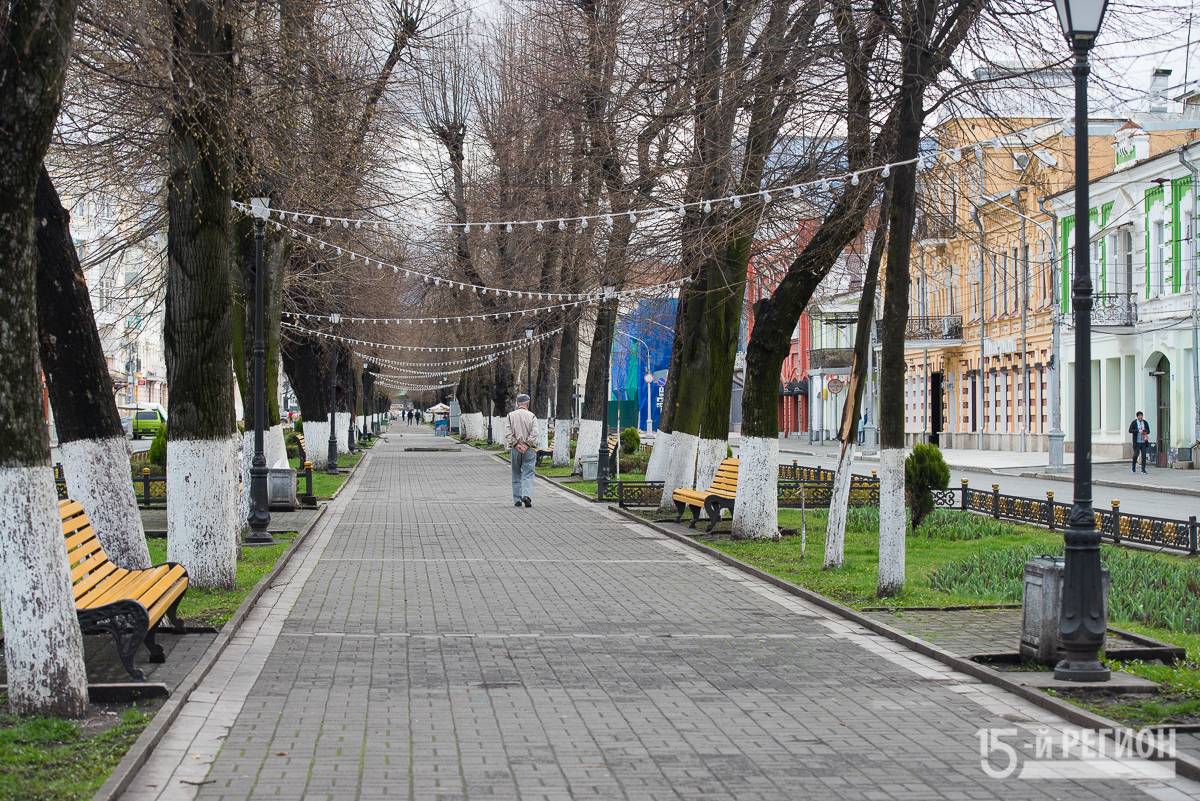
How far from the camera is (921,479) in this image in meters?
20.6

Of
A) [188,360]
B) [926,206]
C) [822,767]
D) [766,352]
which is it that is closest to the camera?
[822,767]

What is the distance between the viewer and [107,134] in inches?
612

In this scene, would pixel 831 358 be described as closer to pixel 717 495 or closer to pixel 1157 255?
pixel 1157 255

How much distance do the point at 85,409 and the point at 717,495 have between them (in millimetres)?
9831

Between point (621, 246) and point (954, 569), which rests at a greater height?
point (621, 246)

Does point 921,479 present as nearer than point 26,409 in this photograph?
No

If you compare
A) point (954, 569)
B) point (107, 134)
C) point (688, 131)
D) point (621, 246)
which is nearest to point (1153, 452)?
point (621, 246)

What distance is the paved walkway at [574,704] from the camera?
644 centimetres

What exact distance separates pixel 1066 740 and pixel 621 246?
1806 centimetres

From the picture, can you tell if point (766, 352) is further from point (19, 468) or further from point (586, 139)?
point (19, 468)

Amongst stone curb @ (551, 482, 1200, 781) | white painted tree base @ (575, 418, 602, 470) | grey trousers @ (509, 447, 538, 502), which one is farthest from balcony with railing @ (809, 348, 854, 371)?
stone curb @ (551, 482, 1200, 781)

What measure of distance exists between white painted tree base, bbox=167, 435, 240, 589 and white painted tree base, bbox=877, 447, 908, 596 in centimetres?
586

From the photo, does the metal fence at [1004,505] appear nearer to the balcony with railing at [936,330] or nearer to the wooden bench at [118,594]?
the wooden bench at [118,594]

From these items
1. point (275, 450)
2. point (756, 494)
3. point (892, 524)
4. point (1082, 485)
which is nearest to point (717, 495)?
point (756, 494)
